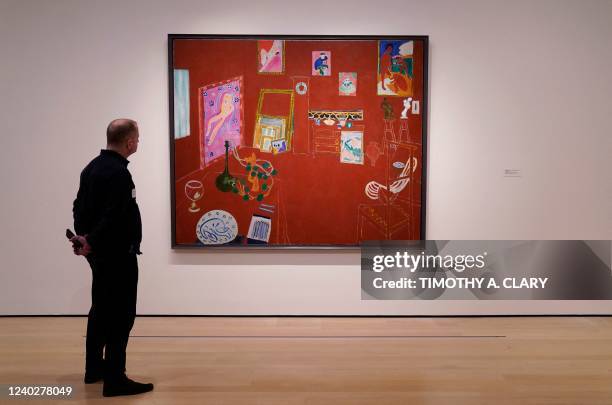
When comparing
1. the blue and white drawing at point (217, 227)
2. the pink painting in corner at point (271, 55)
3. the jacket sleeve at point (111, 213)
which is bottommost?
the blue and white drawing at point (217, 227)

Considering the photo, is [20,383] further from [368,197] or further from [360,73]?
[360,73]

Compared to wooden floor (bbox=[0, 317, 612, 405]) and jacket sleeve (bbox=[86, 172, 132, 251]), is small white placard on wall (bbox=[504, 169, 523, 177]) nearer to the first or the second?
wooden floor (bbox=[0, 317, 612, 405])

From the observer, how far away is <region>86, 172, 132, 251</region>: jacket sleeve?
8.02 feet

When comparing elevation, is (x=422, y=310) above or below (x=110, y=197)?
below

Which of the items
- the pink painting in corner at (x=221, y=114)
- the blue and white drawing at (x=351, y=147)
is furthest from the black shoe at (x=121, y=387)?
the blue and white drawing at (x=351, y=147)

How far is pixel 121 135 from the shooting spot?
2551 millimetres

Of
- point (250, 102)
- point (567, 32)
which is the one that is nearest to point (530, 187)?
point (567, 32)

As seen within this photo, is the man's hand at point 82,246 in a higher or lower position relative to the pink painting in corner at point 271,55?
lower

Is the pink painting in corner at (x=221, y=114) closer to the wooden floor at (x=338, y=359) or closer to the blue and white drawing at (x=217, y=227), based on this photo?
the blue and white drawing at (x=217, y=227)

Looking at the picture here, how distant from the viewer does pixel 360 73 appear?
12.6ft

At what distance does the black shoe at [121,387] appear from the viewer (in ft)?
8.35

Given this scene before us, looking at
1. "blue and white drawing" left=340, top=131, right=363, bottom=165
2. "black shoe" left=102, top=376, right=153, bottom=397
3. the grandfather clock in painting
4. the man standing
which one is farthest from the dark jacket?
"blue and white drawing" left=340, top=131, right=363, bottom=165

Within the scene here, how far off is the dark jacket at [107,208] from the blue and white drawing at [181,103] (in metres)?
1.33

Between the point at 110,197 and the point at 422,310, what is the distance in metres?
2.54
